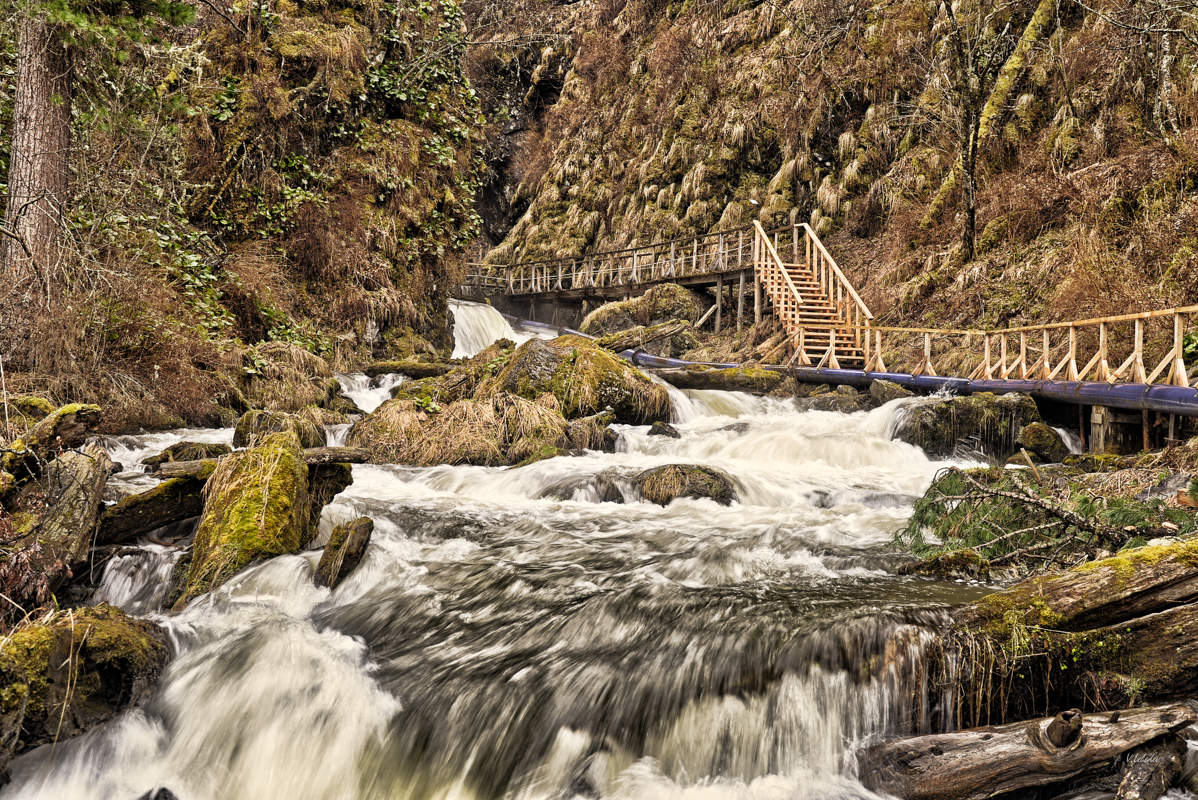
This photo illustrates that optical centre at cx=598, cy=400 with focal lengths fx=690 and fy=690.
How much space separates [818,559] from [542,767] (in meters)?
2.82

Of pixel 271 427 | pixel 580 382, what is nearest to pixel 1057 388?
pixel 580 382

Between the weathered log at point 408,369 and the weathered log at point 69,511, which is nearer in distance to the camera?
the weathered log at point 69,511

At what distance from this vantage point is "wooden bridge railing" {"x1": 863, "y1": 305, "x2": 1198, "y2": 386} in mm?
7730

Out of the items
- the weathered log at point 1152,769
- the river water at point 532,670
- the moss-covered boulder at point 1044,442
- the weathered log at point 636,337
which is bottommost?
the river water at point 532,670

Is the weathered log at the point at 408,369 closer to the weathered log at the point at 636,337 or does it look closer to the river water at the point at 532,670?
the weathered log at the point at 636,337

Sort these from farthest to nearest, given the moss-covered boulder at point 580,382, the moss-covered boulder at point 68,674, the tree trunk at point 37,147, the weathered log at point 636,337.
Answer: the weathered log at point 636,337 → the moss-covered boulder at point 580,382 → the tree trunk at point 37,147 → the moss-covered boulder at point 68,674

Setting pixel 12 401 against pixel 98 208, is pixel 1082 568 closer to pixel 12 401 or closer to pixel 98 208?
pixel 12 401

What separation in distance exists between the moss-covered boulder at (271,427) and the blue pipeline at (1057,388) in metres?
8.91

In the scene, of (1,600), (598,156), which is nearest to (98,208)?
(1,600)

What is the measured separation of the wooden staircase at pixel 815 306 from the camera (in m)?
16.0

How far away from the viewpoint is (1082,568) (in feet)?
10.2

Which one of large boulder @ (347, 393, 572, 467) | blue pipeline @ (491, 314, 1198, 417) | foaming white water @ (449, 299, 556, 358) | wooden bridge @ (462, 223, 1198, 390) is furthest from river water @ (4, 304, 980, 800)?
foaming white water @ (449, 299, 556, 358)

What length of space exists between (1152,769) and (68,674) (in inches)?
175

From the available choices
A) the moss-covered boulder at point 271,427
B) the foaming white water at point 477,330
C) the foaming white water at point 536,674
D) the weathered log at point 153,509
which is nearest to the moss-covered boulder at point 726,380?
the moss-covered boulder at point 271,427
